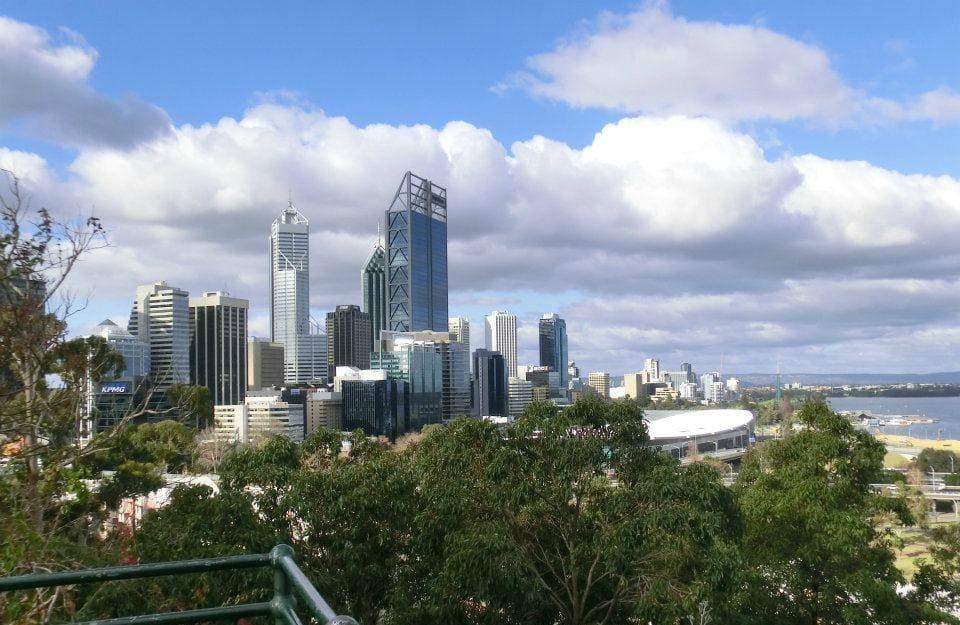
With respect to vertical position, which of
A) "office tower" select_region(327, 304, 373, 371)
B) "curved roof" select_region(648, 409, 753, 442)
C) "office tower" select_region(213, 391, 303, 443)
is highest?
"office tower" select_region(327, 304, 373, 371)

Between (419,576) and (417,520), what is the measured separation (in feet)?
2.47

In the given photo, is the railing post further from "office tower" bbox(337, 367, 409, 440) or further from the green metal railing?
"office tower" bbox(337, 367, 409, 440)

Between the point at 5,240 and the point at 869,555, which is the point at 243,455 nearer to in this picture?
the point at 5,240

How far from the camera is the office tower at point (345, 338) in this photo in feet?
489

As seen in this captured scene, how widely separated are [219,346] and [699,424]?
57.8 metres

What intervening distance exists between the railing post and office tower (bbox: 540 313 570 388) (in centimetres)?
18721

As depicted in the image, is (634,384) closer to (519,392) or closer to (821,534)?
(519,392)

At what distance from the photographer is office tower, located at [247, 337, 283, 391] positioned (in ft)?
424

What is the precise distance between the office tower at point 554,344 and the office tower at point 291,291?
57916 mm

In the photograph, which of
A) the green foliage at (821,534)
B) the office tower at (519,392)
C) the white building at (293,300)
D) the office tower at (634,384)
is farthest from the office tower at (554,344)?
the green foliage at (821,534)

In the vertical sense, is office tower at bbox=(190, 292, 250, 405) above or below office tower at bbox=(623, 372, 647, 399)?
above

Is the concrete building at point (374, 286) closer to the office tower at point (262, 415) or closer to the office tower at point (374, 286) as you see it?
the office tower at point (374, 286)

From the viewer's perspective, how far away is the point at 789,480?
1080cm

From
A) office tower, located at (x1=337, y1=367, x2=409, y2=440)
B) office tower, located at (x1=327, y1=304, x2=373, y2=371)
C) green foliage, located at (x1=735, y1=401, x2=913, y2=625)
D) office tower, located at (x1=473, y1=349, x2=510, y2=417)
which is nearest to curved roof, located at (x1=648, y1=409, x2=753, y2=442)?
office tower, located at (x1=337, y1=367, x2=409, y2=440)
